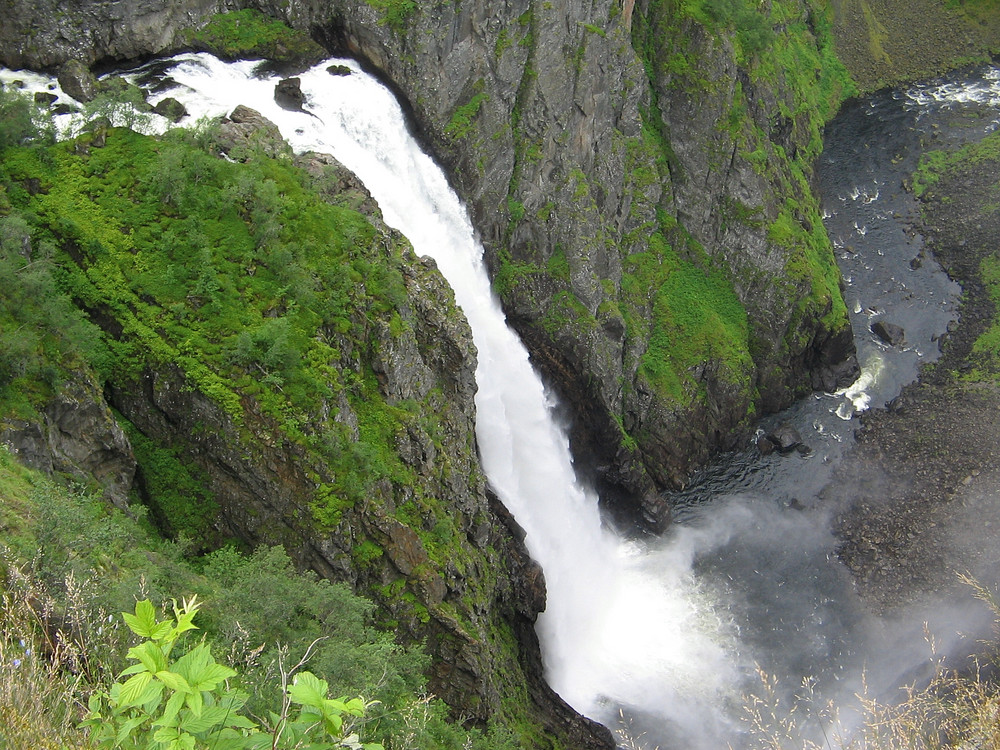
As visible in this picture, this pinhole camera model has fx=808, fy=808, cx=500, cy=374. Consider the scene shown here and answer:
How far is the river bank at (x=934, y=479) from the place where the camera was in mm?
38188

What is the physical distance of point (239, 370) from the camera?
73.9 ft

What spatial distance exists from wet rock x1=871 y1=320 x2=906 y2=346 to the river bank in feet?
8.11

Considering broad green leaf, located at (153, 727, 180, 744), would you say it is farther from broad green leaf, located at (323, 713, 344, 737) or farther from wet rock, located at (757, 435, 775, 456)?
wet rock, located at (757, 435, 775, 456)

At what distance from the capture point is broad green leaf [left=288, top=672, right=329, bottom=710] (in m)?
5.45

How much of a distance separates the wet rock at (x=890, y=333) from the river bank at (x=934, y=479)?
2471mm

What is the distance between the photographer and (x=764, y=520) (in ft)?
134

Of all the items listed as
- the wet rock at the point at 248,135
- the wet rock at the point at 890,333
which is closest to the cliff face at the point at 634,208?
the wet rock at the point at 890,333

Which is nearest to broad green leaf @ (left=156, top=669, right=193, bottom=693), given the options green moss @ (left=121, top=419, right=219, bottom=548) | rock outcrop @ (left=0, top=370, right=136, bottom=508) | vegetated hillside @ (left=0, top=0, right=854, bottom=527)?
rock outcrop @ (left=0, top=370, right=136, bottom=508)

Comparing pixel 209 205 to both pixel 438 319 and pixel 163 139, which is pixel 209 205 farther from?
pixel 438 319

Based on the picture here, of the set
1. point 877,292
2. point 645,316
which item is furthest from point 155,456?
point 877,292

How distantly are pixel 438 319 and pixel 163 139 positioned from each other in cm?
1067

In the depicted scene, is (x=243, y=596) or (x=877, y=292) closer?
(x=243, y=596)

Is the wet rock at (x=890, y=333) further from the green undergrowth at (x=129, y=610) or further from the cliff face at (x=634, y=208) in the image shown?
the green undergrowth at (x=129, y=610)

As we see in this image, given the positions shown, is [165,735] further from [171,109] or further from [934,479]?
[934,479]
